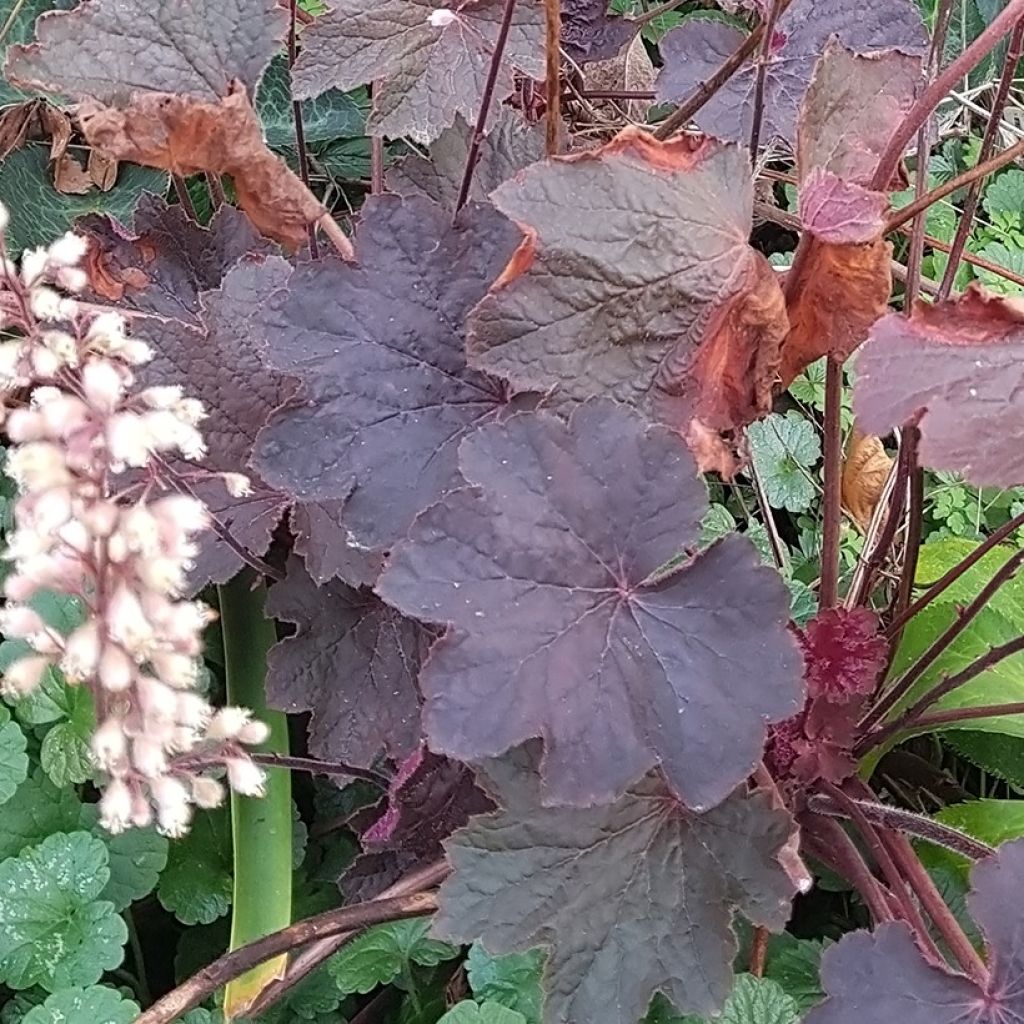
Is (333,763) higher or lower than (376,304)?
lower

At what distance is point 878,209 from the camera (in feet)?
2.21

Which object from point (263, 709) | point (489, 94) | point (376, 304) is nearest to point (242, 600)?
point (263, 709)

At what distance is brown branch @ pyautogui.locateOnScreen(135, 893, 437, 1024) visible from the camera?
76 centimetres

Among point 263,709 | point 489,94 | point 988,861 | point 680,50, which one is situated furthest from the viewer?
point 680,50

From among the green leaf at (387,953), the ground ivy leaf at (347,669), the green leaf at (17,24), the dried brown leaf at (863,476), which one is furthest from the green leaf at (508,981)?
the green leaf at (17,24)

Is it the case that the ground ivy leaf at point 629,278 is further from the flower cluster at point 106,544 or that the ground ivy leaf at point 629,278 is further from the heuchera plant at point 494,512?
the flower cluster at point 106,544

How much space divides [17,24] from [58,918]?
904 millimetres

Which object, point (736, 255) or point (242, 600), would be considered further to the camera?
point (242, 600)

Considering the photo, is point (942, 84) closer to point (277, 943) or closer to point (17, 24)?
point (277, 943)

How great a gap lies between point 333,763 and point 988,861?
1.34 feet

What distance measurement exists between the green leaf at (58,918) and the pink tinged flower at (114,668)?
15.1 inches

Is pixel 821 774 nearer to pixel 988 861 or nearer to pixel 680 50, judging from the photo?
pixel 988 861

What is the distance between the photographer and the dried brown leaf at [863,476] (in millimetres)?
1104

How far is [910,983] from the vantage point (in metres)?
0.65
